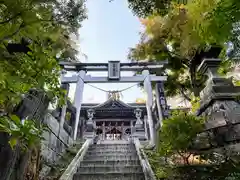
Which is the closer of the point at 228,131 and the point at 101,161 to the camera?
the point at 228,131

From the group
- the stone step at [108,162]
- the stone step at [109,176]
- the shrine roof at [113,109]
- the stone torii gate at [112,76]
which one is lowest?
the stone step at [109,176]

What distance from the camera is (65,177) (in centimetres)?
473

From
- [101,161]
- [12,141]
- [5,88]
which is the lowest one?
[12,141]

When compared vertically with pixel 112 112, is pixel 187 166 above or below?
below

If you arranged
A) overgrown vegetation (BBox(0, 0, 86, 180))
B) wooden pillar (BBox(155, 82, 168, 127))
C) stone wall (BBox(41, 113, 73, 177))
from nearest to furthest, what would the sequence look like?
overgrown vegetation (BBox(0, 0, 86, 180)) < stone wall (BBox(41, 113, 73, 177)) < wooden pillar (BBox(155, 82, 168, 127))

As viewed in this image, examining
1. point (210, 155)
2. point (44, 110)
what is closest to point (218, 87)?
point (210, 155)

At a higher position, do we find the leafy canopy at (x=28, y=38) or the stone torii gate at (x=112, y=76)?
the stone torii gate at (x=112, y=76)

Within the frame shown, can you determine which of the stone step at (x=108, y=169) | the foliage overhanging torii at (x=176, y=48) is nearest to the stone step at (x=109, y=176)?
the stone step at (x=108, y=169)

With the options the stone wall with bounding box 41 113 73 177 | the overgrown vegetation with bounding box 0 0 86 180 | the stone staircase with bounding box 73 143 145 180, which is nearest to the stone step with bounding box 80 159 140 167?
the stone staircase with bounding box 73 143 145 180

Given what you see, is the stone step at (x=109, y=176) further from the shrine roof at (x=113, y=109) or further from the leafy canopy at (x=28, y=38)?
the shrine roof at (x=113, y=109)

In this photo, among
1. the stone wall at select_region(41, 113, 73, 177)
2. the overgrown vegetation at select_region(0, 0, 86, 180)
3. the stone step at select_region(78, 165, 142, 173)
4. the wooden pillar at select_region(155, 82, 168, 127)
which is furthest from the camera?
the wooden pillar at select_region(155, 82, 168, 127)

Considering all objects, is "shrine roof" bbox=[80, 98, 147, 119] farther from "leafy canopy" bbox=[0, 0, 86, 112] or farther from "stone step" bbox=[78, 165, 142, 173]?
"leafy canopy" bbox=[0, 0, 86, 112]

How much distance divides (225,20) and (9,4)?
1878 millimetres

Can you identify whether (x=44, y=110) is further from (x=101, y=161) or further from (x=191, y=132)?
(x=101, y=161)
